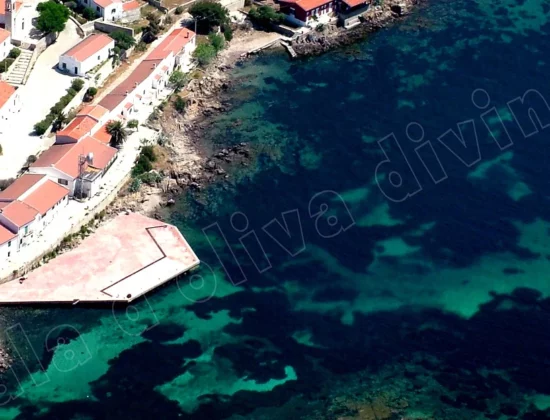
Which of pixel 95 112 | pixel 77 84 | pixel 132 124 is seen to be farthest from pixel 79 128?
pixel 77 84

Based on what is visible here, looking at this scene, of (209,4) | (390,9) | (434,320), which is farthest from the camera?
(390,9)

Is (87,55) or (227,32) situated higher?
(87,55)

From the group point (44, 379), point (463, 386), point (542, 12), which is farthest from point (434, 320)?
point (542, 12)

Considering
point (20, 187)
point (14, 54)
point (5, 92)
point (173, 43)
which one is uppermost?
point (14, 54)

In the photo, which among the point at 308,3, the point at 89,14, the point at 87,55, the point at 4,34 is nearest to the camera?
the point at 4,34

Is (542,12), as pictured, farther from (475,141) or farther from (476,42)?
(475,141)

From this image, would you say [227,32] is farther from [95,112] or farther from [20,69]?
[20,69]
